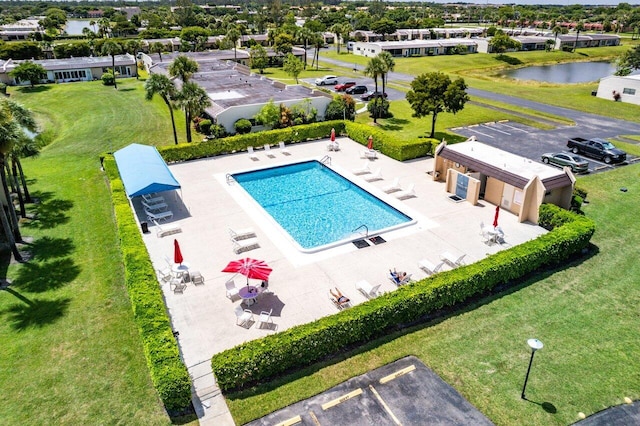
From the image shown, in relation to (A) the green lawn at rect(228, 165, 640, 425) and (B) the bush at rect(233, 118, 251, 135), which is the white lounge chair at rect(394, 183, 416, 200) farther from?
(B) the bush at rect(233, 118, 251, 135)

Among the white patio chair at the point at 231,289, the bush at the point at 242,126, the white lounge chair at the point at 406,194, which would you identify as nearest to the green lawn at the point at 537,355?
the white patio chair at the point at 231,289

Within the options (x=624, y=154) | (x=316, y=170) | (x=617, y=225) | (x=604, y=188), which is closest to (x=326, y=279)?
(x=316, y=170)

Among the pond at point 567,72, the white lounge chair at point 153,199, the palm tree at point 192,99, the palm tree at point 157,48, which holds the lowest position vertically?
the white lounge chair at point 153,199

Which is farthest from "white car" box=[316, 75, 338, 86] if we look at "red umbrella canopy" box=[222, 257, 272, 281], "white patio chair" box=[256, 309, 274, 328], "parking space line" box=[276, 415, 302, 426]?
"parking space line" box=[276, 415, 302, 426]

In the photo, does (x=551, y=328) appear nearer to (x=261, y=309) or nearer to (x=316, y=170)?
(x=261, y=309)

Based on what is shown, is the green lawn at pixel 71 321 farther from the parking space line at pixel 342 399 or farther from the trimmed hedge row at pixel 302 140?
the trimmed hedge row at pixel 302 140

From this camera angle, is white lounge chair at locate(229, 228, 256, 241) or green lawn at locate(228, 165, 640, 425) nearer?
green lawn at locate(228, 165, 640, 425)

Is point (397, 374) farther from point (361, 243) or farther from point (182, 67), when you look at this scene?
point (182, 67)
